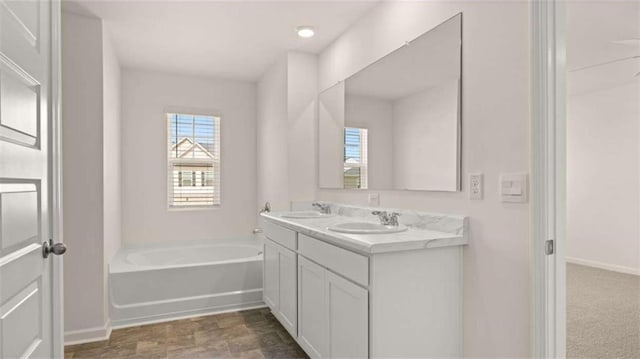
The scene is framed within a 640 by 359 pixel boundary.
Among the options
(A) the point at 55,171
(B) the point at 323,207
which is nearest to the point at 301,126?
(B) the point at 323,207

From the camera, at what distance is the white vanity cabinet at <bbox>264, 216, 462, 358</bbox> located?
5.53 feet

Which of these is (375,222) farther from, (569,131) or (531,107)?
(569,131)

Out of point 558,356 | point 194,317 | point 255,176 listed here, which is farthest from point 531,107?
point 255,176

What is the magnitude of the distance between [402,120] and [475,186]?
748 mm

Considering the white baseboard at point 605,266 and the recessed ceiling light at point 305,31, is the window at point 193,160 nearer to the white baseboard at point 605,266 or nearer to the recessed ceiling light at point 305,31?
the recessed ceiling light at point 305,31

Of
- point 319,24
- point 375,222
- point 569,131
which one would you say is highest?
point 319,24

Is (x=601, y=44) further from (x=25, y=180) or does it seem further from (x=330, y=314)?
(x=25, y=180)

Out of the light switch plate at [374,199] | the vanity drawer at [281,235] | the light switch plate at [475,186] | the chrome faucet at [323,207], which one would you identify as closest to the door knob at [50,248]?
the vanity drawer at [281,235]

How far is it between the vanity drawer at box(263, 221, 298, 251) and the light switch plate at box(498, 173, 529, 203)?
130 cm

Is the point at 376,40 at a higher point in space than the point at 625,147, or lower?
higher

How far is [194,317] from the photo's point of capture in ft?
10.6

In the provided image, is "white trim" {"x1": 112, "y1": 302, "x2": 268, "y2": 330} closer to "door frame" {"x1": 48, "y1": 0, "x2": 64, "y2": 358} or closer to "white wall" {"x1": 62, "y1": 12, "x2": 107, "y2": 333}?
"white wall" {"x1": 62, "y1": 12, "x2": 107, "y2": 333}

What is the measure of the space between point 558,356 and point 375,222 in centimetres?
126

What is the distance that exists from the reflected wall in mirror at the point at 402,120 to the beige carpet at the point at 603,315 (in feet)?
5.18
